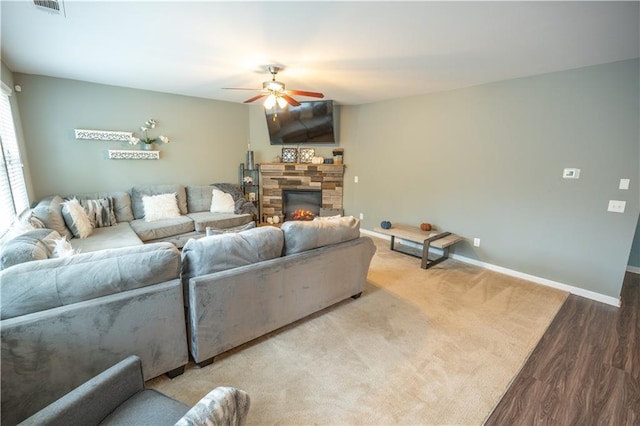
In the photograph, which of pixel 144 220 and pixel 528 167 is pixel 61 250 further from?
pixel 528 167

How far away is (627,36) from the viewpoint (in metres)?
2.21

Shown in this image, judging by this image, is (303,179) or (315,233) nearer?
(315,233)

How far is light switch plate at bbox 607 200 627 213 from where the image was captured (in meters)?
2.81

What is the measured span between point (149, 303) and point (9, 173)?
277 centimetres

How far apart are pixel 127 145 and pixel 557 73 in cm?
589

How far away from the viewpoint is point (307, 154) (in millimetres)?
5656

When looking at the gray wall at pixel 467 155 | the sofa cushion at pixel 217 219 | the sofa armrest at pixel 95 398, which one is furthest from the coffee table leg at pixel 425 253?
the sofa armrest at pixel 95 398

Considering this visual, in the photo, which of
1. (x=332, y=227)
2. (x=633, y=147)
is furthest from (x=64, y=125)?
(x=633, y=147)

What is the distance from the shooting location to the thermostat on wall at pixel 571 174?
10.0ft

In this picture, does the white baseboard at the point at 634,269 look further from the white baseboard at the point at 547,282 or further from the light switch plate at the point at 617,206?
the light switch plate at the point at 617,206

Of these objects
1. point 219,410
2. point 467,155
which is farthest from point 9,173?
→ point 467,155

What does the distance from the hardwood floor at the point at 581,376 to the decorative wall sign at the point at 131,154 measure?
5317 millimetres

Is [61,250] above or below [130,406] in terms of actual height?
above

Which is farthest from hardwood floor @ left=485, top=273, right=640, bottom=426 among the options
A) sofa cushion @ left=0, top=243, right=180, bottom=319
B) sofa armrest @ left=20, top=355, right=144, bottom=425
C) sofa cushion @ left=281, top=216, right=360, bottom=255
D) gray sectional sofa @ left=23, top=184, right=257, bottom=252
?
gray sectional sofa @ left=23, top=184, right=257, bottom=252
